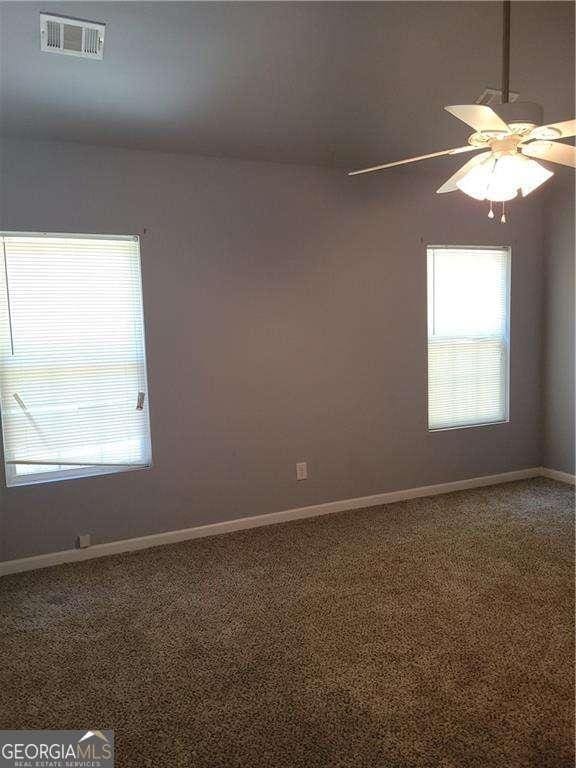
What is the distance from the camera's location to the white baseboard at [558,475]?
182 inches

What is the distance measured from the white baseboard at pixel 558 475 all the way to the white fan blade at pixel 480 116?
3.77m

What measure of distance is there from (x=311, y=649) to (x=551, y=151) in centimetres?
231

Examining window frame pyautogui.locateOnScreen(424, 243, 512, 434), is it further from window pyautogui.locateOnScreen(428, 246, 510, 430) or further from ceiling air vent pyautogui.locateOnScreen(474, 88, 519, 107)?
ceiling air vent pyautogui.locateOnScreen(474, 88, 519, 107)

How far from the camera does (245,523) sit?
12.6 feet

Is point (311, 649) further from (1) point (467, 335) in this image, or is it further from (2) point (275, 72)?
(1) point (467, 335)

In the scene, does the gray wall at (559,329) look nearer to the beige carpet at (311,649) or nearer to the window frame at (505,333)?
the window frame at (505,333)

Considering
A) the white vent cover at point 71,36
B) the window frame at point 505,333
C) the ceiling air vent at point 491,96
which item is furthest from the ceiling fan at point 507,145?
the window frame at point 505,333

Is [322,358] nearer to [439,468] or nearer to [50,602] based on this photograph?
[439,468]

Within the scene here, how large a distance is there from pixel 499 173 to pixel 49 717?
265 cm

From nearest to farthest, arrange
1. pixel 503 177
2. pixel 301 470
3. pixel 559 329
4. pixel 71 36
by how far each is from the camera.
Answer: pixel 503 177
pixel 71 36
pixel 301 470
pixel 559 329

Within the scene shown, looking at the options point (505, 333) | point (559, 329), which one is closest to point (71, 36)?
point (505, 333)

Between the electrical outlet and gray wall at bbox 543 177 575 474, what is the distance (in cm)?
243

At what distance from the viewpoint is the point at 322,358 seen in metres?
4.00

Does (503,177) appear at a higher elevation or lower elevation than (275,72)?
lower
